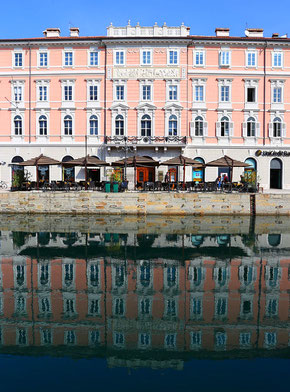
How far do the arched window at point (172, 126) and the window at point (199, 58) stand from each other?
5.76m

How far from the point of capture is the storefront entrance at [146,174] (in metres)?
39.7

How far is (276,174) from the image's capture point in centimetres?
3991

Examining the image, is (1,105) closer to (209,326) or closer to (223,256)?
(223,256)

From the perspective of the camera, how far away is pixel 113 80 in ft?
128

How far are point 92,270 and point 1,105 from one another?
2997cm

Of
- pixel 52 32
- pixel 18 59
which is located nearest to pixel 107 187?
pixel 18 59

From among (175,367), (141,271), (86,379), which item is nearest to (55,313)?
(86,379)

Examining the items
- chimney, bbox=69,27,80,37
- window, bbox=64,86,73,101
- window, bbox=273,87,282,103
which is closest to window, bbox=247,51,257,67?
window, bbox=273,87,282,103

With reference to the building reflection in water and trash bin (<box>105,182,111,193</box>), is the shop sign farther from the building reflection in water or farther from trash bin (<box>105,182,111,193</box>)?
the building reflection in water

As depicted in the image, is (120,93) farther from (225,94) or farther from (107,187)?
(107,187)

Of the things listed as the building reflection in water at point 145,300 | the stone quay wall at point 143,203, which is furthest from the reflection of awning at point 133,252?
the stone quay wall at point 143,203

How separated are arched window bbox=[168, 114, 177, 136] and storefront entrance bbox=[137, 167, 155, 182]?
162 inches

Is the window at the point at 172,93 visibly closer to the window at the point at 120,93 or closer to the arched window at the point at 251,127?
the window at the point at 120,93

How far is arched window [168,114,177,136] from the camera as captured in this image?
3919 cm
